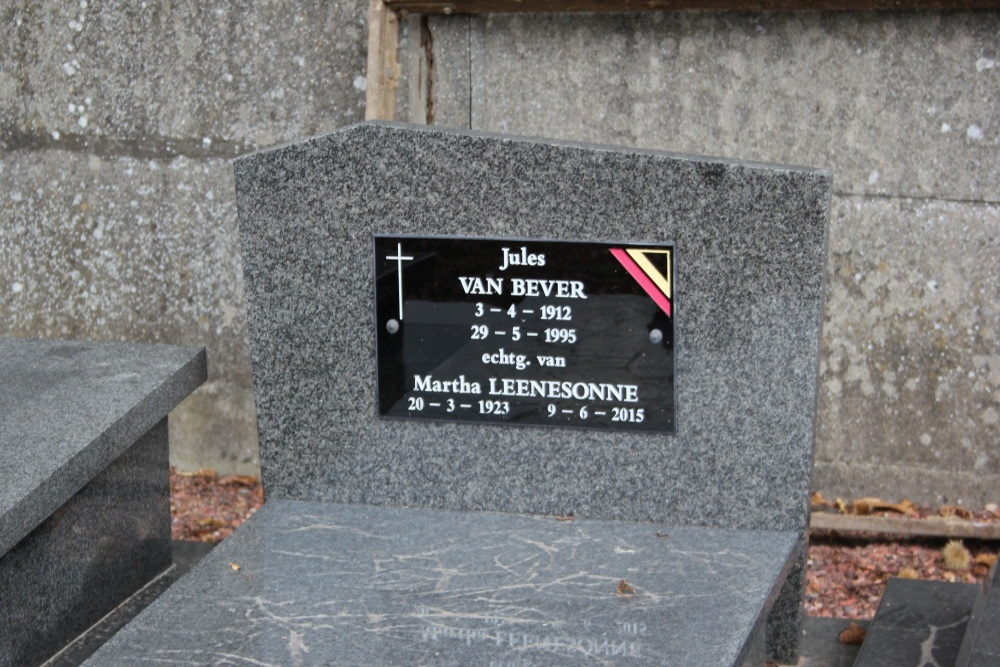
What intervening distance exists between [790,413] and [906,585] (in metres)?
0.78

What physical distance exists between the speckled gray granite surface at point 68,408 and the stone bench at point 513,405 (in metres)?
0.29

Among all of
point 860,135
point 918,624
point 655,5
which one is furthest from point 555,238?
point 860,135

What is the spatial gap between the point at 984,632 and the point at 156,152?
344cm

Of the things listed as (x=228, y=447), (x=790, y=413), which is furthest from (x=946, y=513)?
(x=228, y=447)

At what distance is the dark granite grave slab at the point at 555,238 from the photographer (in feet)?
10.0

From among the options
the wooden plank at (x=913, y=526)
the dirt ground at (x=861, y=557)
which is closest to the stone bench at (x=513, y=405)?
the dirt ground at (x=861, y=557)

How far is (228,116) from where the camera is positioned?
4949mm

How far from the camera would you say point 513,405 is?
331 cm

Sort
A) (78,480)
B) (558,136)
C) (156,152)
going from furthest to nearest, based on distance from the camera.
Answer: (156,152) < (558,136) < (78,480)

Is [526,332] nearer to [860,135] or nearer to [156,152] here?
[860,135]

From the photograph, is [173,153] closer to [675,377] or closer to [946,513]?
[675,377]

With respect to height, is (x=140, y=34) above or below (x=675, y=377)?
above

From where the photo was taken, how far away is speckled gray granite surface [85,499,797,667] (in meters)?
2.54

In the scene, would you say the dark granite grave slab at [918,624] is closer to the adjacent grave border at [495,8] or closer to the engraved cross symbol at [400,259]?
the engraved cross symbol at [400,259]
